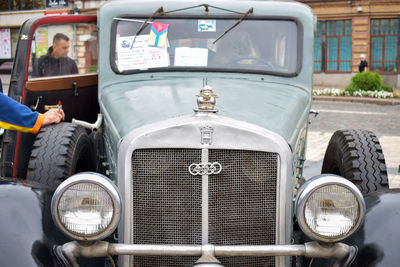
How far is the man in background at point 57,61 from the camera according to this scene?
441cm

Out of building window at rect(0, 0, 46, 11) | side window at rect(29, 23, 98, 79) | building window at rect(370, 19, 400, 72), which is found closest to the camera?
side window at rect(29, 23, 98, 79)

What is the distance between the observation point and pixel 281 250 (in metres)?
2.42

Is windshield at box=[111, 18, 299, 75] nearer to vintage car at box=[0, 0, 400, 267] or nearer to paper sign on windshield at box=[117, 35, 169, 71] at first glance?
paper sign on windshield at box=[117, 35, 169, 71]

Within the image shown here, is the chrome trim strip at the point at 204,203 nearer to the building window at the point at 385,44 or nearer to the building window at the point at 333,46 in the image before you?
the building window at the point at 333,46

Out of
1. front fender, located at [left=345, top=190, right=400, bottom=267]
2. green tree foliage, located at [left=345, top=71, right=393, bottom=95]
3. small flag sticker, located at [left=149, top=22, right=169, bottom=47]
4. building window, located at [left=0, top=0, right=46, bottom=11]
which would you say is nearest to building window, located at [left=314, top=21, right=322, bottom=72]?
green tree foliage, located at [left=345, top=71, right=393, bottom=95]

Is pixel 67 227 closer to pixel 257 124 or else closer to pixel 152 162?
pixel 152 162

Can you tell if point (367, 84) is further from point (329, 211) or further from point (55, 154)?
point (329, 211)

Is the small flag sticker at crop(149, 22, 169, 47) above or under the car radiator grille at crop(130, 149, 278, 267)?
above

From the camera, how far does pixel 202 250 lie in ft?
7.99

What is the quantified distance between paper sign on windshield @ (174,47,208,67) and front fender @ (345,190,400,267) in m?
1.68

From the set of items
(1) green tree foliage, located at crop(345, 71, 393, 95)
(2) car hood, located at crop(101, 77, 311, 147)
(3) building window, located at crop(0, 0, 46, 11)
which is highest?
(3) building window, located at crop(0, 0, 46, 11)

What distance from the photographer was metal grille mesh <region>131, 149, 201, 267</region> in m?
2.60

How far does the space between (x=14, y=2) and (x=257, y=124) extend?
106ft

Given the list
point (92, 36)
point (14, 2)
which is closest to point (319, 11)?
point (14, 2)
